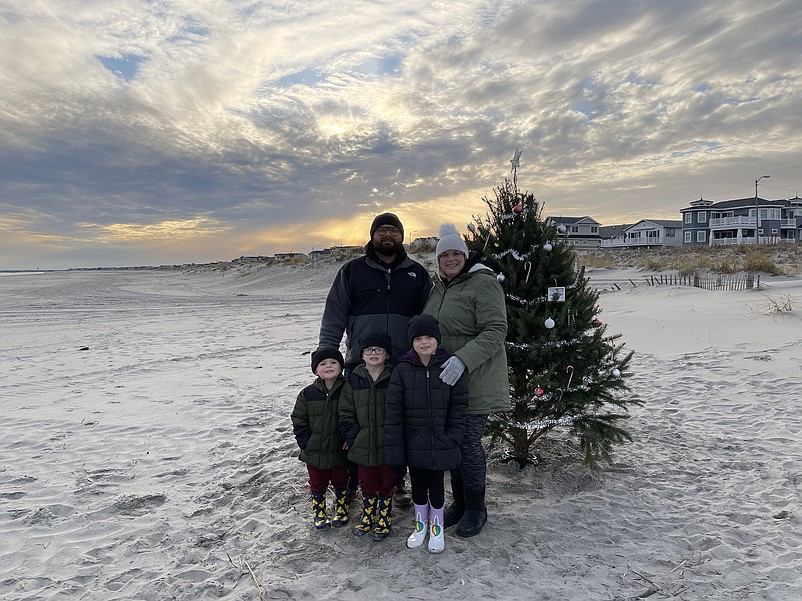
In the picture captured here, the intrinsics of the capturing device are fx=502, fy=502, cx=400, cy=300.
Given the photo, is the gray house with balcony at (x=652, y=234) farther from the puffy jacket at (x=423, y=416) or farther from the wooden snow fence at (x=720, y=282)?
the puffy jacket at (x=423, y=416)

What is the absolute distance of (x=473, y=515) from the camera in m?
3.99

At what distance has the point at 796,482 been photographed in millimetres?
4641

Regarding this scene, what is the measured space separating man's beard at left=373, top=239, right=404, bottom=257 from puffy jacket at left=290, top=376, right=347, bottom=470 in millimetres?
1118

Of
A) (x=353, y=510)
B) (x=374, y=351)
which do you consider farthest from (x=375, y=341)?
(x=353, y=510)

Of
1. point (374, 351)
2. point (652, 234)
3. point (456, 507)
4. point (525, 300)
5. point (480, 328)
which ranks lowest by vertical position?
point (456, 507)

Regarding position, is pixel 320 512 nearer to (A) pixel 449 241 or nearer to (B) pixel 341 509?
(B) pixel 341 509

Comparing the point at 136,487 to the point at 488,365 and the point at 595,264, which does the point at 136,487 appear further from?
the point at 595,264

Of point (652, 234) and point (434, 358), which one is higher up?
point (652, 234)

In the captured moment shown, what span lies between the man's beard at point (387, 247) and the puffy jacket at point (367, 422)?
38.1 inches

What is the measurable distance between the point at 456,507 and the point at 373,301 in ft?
6.07

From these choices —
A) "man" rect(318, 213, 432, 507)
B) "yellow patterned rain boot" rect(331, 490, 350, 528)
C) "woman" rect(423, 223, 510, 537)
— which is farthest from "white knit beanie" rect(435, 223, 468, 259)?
"yellow patterned rain boot" rect(331, 490, 350, 528)

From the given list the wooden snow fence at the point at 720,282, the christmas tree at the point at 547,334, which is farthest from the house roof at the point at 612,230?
the christmas tree at the point at 547,334

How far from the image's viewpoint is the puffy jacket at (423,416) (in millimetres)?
3596

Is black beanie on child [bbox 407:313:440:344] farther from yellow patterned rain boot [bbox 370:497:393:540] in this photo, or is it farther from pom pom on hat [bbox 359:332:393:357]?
yellow patterned rain boot [bbox 370:497:393:540]
